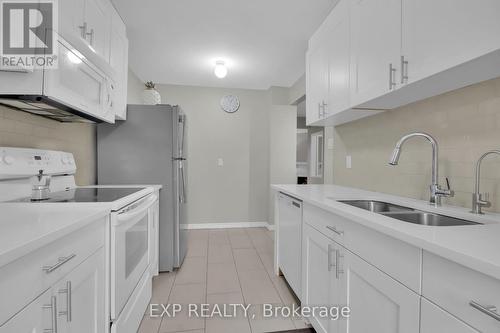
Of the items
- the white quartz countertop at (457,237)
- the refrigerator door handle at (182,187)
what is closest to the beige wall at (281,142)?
the refrigerator door handle at (182,187)

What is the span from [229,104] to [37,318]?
3.77 m

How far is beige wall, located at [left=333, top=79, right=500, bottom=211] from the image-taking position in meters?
1.12

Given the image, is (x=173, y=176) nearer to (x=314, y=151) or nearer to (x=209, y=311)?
(x=209, y=311)

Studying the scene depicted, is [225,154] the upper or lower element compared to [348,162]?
upper

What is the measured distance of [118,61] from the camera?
2133 mm

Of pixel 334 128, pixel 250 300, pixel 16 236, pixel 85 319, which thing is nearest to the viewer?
pixel 16 236

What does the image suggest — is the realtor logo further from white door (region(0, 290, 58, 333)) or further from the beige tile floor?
the beige tile floor

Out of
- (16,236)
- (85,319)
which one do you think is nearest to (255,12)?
(16,236)

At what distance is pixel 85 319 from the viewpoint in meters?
1.02

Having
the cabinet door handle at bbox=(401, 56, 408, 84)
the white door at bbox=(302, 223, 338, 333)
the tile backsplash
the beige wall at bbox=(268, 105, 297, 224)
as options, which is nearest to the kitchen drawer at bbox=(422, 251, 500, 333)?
the white door at bbox=(302, 223, 338, 333)

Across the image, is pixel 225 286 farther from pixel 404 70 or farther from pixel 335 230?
pixel 404 70

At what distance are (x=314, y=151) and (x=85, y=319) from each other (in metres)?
5.19

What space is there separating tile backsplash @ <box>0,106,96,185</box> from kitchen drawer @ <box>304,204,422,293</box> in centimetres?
183

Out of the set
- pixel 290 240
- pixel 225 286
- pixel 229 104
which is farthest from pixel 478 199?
pixel 229 104
